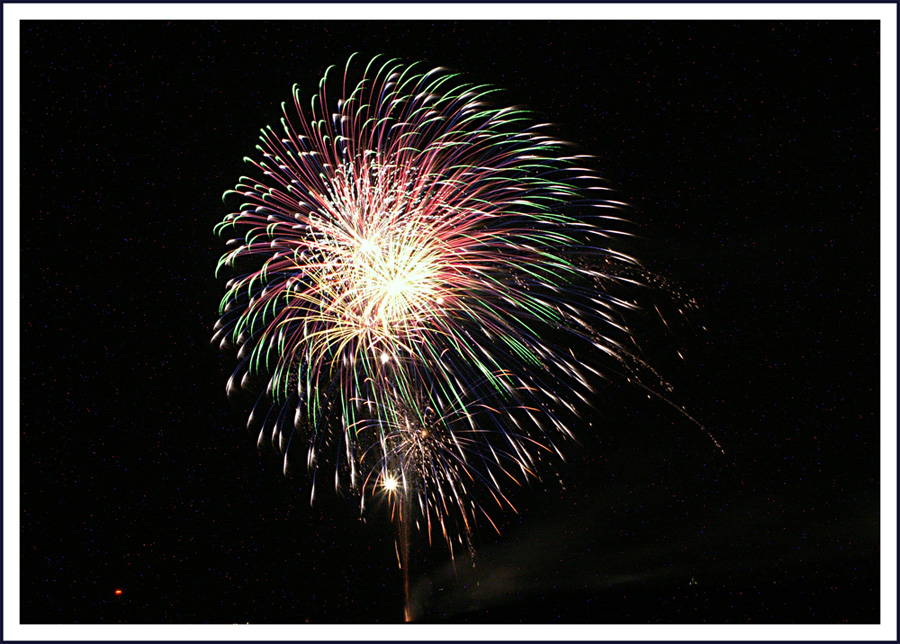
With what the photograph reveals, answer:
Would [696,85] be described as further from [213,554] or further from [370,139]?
[213,554]

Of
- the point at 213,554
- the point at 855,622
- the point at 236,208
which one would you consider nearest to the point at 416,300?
the point at 236,208

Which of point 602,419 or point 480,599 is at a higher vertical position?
point 602,419

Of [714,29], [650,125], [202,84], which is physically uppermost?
[202,84]

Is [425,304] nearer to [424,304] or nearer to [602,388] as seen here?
[424,304]
